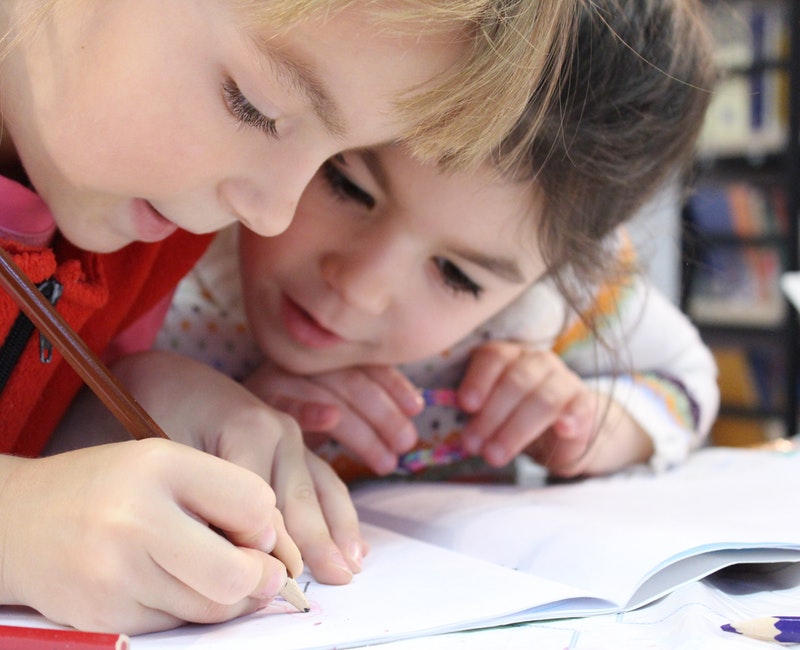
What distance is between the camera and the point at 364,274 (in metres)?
0.62

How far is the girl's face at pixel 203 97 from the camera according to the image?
43 centimetres

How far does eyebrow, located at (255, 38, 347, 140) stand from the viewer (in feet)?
1.41

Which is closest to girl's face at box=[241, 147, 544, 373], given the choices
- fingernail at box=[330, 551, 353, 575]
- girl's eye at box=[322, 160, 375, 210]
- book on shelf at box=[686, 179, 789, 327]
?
girl's eye at box=[322, 160, 375, 210]

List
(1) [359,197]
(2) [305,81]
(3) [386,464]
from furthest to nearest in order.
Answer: (3) [386,464], (1) [359,197], (2) [305,81]

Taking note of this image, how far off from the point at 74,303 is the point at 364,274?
184mm

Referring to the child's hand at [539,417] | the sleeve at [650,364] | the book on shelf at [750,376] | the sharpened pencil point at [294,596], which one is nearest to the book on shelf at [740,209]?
the book on shelf at [750,376]

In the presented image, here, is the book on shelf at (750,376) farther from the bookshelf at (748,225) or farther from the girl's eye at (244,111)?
the girl's eye at (244,111)

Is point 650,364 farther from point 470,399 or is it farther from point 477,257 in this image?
point 477,257

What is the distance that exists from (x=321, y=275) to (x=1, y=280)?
279mm

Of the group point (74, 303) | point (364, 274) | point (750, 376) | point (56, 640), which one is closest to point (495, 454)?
point (364, 274)

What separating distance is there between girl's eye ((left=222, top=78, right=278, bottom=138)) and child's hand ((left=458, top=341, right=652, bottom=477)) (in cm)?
39

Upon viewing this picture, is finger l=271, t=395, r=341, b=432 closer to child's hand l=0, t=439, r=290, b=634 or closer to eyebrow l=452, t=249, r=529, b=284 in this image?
eyebrow l=452, t=249, r=529, b=284

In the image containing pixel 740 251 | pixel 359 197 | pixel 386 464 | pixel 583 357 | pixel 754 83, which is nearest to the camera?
pixel 359 197

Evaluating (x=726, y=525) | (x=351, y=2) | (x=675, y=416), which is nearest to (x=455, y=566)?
(x=726, y=525)
